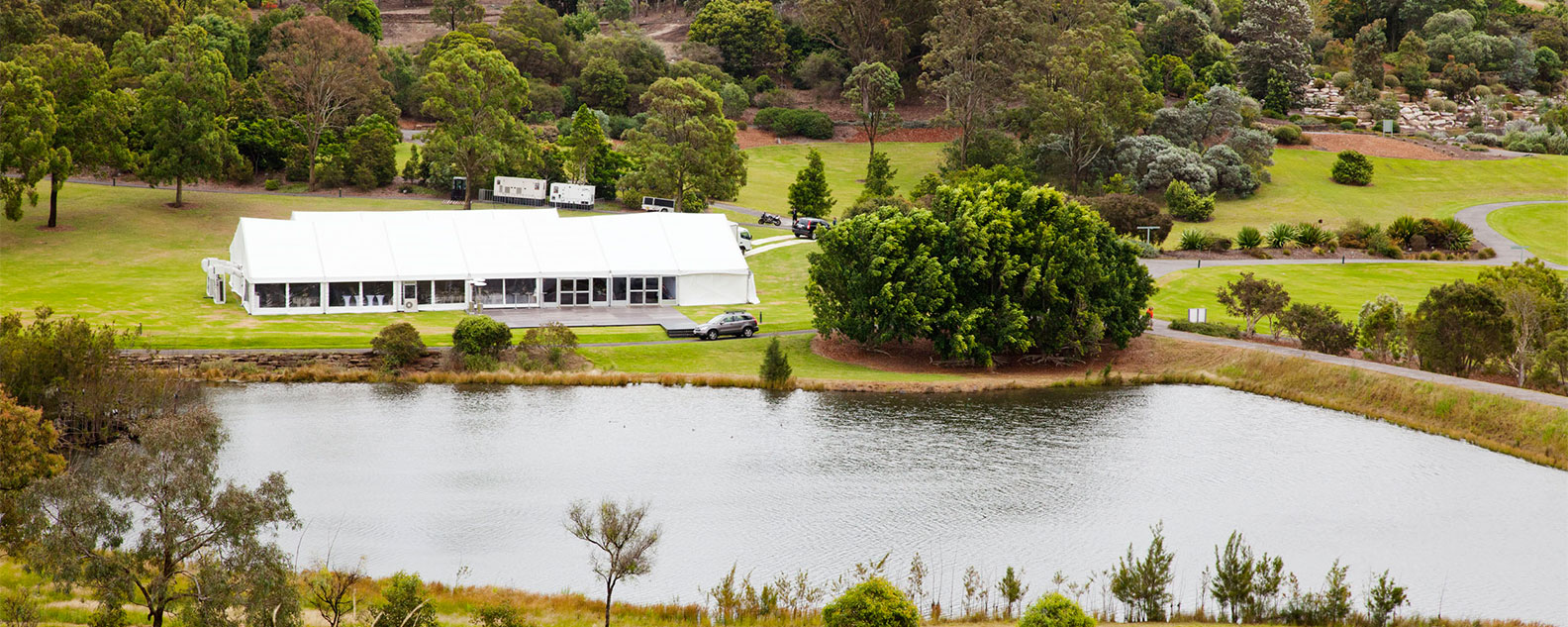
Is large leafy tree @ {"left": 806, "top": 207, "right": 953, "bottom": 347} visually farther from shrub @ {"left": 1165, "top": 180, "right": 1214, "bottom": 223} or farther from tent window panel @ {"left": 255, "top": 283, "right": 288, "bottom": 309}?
shrub @ {"left": 1165, "top": 180, "right": 1214, "bottom": 223}

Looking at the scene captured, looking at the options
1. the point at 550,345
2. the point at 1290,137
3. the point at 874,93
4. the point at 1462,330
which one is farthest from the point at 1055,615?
the point at 1290,137

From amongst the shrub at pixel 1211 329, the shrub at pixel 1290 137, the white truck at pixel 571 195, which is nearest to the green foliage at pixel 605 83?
the white truck at pixel 571 195

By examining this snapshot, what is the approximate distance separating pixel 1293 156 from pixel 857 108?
33.8 metres

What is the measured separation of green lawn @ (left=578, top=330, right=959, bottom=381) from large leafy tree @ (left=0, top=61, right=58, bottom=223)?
1322 inches

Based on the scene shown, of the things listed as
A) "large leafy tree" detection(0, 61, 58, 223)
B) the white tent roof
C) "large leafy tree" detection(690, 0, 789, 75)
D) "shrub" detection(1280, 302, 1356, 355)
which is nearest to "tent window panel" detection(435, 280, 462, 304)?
the white tent roof

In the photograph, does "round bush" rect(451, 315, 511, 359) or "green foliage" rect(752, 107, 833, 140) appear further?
"green foliage" rect(752, 107, 833, 140)

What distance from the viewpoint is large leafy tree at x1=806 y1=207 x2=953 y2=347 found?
5688 cm

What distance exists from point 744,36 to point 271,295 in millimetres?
75225

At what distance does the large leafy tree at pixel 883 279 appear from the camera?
56.9m

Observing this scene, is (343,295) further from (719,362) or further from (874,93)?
(874,93)

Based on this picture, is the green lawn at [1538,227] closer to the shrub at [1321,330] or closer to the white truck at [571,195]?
the shrub at [1321,330]

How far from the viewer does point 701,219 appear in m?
72.4

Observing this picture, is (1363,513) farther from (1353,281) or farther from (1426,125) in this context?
(1426,125)

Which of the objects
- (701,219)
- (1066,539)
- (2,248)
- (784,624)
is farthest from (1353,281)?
(2,248)
